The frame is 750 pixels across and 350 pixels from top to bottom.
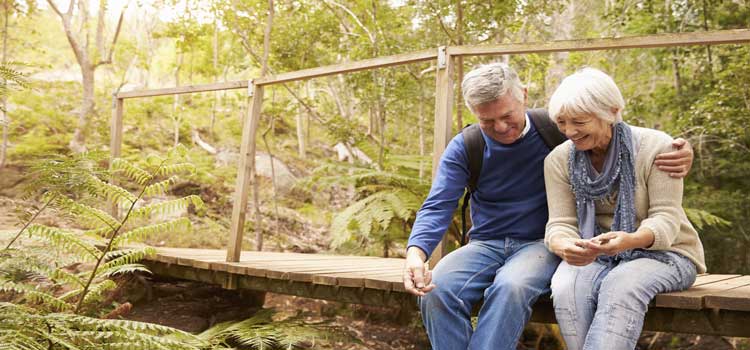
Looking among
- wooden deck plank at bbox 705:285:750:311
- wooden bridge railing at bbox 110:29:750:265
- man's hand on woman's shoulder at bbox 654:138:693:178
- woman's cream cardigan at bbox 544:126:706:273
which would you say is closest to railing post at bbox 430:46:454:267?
wooden bridge railing at bbox 110:29:750:265

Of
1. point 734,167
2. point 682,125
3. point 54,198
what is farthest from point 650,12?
point 54,198

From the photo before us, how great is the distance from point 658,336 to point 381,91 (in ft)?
13.8

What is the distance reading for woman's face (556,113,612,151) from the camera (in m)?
2.33

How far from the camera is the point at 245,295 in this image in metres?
5.61

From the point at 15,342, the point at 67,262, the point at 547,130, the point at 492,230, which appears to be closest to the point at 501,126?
the point at 547,130

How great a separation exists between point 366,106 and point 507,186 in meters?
5.56

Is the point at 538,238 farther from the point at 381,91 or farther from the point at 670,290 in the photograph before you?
the point at 381,91

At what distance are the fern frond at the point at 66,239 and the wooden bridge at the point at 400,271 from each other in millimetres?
936

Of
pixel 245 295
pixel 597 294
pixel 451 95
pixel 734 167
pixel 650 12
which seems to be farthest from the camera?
pixel 650 12

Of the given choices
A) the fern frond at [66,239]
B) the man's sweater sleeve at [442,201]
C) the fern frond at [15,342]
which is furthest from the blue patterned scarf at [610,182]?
the fern frond at [66,239]

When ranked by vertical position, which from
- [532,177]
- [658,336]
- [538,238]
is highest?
[532,177]

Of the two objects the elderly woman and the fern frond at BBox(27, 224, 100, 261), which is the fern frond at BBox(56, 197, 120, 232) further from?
the elderly woman

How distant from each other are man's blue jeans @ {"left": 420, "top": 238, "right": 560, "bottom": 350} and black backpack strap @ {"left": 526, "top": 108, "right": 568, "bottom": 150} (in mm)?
484

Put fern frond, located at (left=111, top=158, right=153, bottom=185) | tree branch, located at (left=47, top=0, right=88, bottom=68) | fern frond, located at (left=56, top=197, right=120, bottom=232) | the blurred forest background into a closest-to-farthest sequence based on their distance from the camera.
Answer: fern frond, located at (left=56, top=197, right=120, bottom=232), fern frond, located at (left=111, top=158, right=153, bottom=185), the blurred forest background, tree branch, located at (left=47, top=0, right=88, bottom=68)
